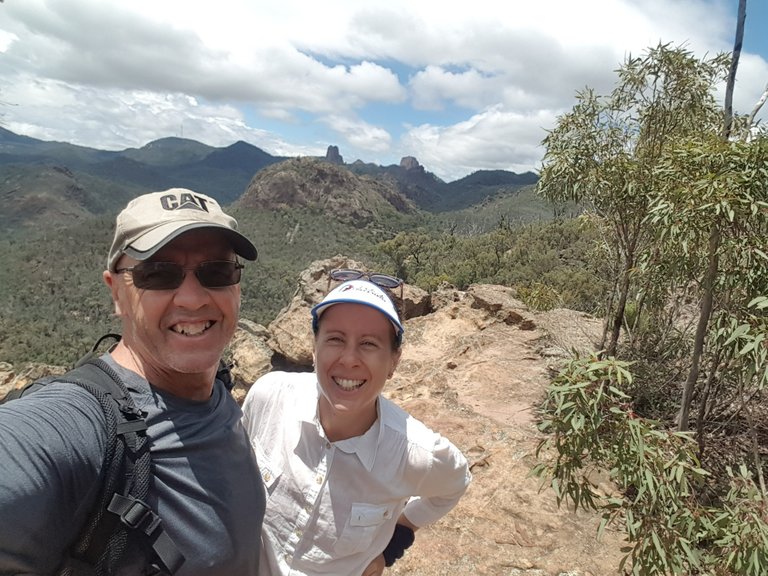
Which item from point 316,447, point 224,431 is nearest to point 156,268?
point 224,431

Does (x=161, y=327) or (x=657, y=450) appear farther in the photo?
(x=657, y=450)

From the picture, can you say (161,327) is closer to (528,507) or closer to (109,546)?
(109,546)

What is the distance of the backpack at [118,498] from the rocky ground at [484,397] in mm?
2338

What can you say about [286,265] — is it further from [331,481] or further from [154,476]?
[154,476]

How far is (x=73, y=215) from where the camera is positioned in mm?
155500

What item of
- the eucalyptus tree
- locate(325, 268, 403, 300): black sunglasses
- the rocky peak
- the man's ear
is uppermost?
the rocky peak

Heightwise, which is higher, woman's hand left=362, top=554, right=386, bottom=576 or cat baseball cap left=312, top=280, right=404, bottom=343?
cat baseball cap left=312, top=280, right=404, bottom=343

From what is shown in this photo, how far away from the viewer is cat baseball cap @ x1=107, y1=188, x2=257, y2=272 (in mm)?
1477

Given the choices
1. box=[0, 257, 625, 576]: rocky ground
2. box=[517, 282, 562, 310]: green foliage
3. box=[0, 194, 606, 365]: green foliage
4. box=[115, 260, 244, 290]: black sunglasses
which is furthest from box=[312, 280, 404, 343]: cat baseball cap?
box=[517, 282, 562, 310]: green foliage

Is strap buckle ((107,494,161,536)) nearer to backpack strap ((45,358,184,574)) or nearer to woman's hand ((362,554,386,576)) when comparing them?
backpack strap ((45,358,184,574))

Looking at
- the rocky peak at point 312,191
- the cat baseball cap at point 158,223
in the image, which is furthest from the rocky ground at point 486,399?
the rocky peak at point 312,191

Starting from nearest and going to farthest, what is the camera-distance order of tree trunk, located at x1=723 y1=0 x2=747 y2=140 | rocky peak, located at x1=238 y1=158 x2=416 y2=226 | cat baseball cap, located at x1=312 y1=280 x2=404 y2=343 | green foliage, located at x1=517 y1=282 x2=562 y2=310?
cat baseball cap, located at x1=312 y1=280 x2=404 y2=343 → tree trunk, located at x1=723 y1=0 x2=747 y2=140 → green foliage, located at x1=517 y1=282 x2=562 y2=310 → rocky peak, located at x1=238 y1=158 x2=416 y2=226

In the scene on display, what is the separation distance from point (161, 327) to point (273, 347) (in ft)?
35.7

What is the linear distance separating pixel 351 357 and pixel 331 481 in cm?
53
